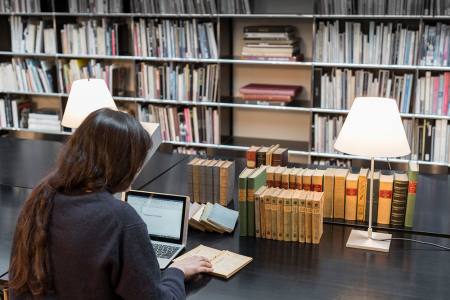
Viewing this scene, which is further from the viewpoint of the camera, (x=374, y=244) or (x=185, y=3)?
(x=185, y=3)

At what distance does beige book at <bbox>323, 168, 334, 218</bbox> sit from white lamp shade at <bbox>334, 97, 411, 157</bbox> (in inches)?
10.3

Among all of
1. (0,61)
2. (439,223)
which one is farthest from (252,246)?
(0,61)

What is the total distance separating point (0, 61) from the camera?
4699mm

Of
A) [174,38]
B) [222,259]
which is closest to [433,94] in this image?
[174,38]

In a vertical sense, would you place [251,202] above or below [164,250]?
above

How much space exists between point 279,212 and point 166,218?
15.3 inches

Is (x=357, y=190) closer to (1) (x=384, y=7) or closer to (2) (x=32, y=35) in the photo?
(1) (x=384, y=7)

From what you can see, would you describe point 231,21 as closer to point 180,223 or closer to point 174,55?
point 174,55

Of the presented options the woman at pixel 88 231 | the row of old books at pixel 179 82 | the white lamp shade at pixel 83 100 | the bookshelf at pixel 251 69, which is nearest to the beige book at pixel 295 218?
the woman at pixel 88 231

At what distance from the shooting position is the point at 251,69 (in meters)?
4.22

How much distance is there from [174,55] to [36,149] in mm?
1424

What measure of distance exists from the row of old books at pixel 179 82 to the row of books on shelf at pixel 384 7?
0.93 meters

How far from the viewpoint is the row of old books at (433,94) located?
3605mm

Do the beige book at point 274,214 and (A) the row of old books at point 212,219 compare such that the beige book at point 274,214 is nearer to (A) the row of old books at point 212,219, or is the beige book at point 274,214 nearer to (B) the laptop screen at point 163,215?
(A) the row of old books at point 212,219
